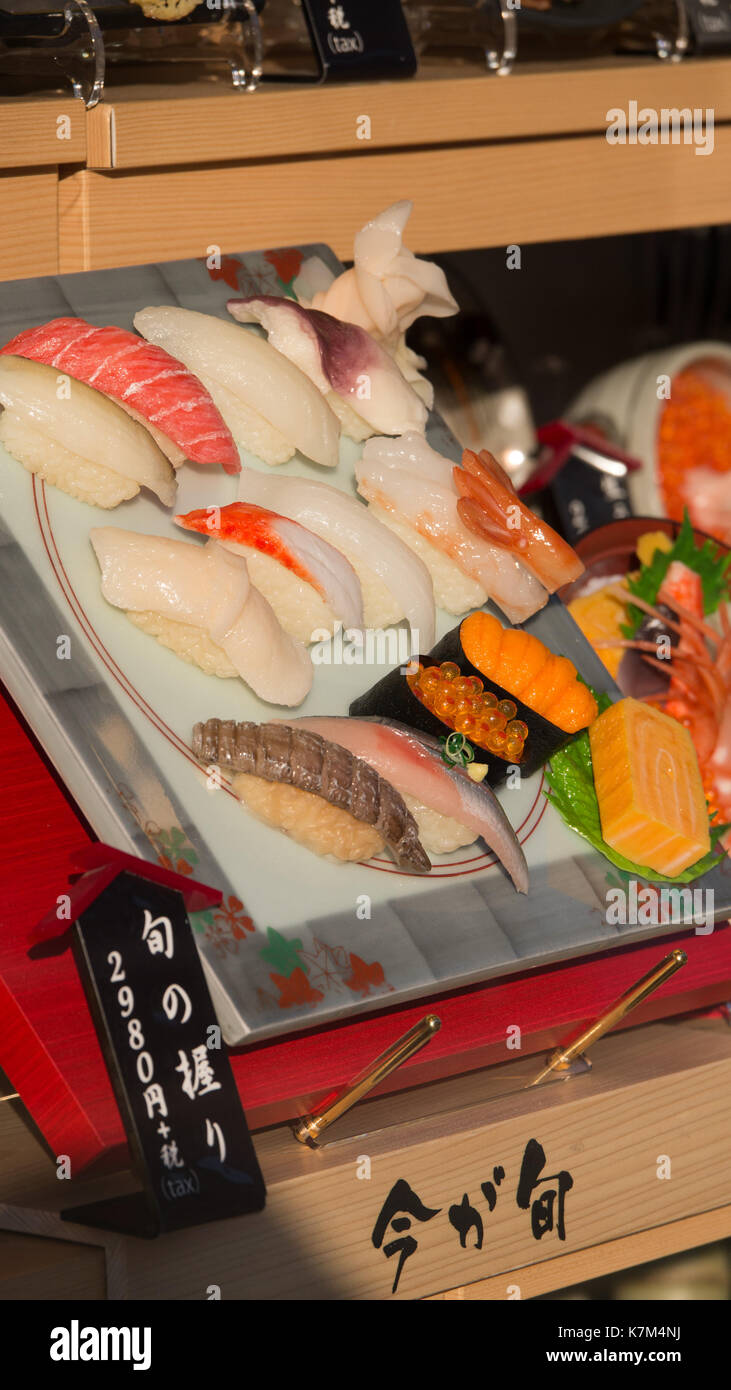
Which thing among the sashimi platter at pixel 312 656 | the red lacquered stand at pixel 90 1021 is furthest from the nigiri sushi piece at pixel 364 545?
the red lacquered stand at pixel 90 1021

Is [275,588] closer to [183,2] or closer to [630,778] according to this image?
[630,778]

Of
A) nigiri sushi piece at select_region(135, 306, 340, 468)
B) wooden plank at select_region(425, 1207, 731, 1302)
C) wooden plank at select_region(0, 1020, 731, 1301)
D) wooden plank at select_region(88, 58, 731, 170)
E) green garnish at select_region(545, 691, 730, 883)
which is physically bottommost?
wooden plank at select_region(425, 1207, 731, 1302)

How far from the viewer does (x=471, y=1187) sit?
1.34m

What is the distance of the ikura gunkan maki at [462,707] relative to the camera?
1.49 metres

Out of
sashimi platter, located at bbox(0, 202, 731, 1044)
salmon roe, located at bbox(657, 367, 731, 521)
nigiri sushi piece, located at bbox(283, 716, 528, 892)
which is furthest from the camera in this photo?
salmon roe, located at bbox(657, 367, 731, 521)

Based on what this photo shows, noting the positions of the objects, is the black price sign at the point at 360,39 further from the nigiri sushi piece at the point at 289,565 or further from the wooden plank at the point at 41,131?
the nigiri sushi piece at the point at 289,565

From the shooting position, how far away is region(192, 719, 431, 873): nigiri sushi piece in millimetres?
1325

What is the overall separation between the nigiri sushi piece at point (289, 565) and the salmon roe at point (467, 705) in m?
0.12

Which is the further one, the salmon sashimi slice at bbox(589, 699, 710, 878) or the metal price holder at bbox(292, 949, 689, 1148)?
the salmon sashimi slice at bbox(589, 699, 710, 878)

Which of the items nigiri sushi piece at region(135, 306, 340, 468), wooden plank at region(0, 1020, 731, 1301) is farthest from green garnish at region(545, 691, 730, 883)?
nigiri sushi piece at region(135, 306, 340, 468)

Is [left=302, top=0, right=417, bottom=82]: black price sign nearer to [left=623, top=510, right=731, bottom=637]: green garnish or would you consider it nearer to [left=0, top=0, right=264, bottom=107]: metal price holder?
[left=0, top=0, right=264, bottom=107]: metal price holder

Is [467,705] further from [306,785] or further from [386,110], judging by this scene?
[386,110]

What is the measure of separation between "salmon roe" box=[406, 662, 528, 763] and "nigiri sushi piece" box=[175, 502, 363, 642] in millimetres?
117
